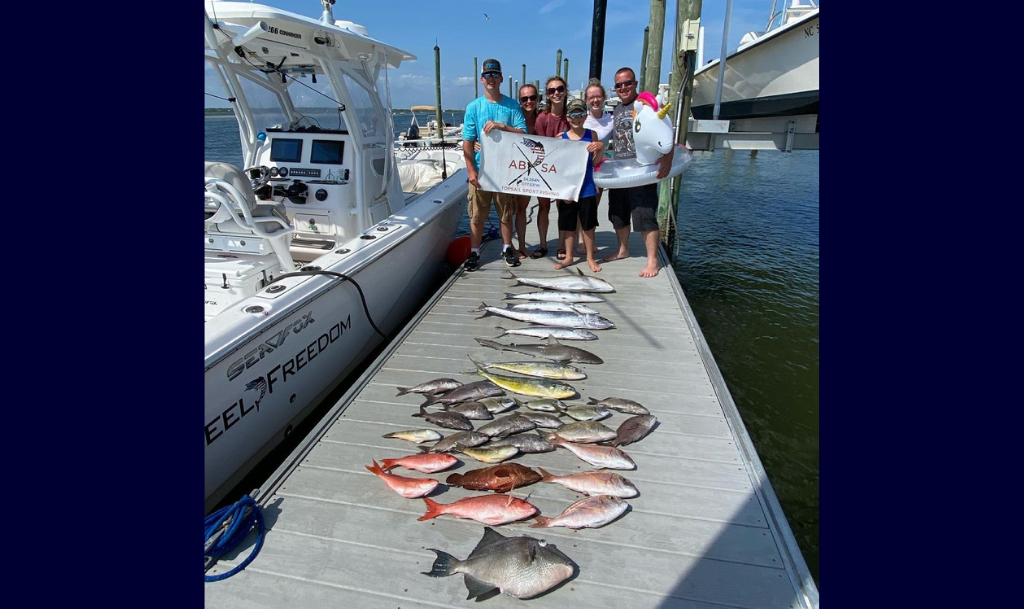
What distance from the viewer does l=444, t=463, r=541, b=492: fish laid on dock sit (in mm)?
2674

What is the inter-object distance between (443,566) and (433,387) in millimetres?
1576

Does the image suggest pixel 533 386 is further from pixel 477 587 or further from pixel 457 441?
pixel 477 587

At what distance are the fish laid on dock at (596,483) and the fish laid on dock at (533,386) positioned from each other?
86 cm

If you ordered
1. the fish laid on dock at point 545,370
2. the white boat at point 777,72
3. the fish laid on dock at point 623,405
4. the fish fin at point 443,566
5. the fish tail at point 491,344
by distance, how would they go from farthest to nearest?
1. the white boat at point 777,72
2. the fish tail at point 491,344
3. the fish laid on dock at point 545,370
4. the fish laid on dock at point 623,405
5. the fish fin at point 443,566

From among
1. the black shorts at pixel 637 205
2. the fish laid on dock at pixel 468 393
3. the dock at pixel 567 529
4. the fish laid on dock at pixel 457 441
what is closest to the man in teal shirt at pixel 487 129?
the black shorts at pixel 637 205

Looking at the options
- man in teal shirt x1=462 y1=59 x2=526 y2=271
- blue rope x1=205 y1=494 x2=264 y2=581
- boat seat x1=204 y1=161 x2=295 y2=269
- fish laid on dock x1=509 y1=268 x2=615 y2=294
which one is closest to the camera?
blue rope x1=205 y1=494 x2=264 y2=581

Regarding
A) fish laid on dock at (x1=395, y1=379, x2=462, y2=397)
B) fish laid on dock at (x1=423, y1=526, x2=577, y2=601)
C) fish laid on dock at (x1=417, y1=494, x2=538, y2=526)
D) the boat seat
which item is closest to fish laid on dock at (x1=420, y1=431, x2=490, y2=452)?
fish laid on dock at (x1=417, y1=494, x2=538, y2=526)

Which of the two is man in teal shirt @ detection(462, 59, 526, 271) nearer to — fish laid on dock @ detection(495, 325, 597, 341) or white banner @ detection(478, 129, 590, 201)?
white banner @ detection(478, 129, 590, 201)

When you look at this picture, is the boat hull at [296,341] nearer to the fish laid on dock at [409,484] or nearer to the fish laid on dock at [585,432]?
the fish laid on dock at [409,484]

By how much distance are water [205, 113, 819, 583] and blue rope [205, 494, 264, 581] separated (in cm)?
158

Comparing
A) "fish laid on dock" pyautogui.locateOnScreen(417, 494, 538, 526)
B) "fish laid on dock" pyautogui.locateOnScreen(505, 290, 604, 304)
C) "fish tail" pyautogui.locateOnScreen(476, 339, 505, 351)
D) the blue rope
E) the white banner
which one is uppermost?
the white banner

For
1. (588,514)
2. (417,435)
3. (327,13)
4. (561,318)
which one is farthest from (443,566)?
(327,13)

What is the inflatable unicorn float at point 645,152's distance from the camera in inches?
201

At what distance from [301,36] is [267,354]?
3159 millimetres
